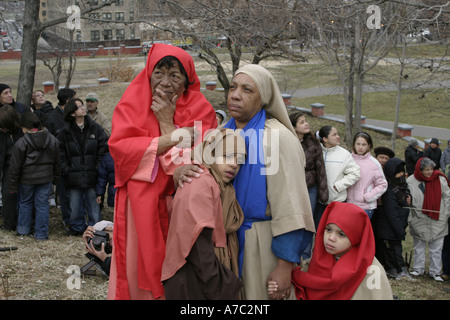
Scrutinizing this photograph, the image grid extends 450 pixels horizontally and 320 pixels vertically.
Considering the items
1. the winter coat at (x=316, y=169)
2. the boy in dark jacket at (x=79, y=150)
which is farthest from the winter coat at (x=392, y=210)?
the boy in dark jacket at (x=79, y=150)

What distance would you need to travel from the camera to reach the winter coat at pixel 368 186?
5883 millimetres

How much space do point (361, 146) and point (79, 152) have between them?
348 centimetres

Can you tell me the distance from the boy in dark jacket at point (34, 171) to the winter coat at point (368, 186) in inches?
141

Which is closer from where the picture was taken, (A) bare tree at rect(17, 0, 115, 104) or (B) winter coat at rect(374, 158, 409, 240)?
(B) winter coat at rect(374, 158, 409, 240)

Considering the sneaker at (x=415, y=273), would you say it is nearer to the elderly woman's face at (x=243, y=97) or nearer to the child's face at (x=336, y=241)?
the child's face at (x=336, y=241)

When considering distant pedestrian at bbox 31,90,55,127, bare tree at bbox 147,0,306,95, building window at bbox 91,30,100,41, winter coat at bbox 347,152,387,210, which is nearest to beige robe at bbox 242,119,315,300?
winter coat at bbox 347,152,387,210

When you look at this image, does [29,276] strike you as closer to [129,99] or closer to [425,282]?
[129,99]

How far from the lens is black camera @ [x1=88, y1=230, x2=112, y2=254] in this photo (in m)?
4.18

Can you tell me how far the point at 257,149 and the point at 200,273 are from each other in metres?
0.73

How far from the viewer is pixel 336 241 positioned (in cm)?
297

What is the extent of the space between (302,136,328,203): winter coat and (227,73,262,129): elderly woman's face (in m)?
3.08

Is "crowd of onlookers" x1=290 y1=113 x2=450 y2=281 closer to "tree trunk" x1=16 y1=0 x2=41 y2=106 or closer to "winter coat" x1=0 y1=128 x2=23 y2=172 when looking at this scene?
"winter coat" x1=0 y1=128 x2=23 y2=172

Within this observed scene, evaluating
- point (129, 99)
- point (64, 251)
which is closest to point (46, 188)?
point (64, 251)
